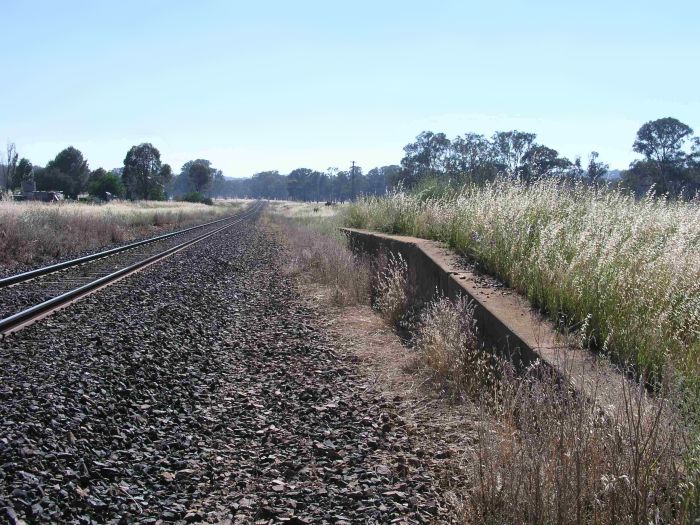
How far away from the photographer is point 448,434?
13.5ft

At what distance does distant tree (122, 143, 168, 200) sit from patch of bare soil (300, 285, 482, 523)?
85.2 m

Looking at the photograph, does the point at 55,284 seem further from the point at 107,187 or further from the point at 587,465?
the point at 107,187

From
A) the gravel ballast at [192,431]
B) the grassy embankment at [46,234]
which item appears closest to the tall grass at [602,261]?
the gravel ballast at [192,431]

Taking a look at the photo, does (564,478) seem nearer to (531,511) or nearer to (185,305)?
(531,511)

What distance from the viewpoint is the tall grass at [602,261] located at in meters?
3.71

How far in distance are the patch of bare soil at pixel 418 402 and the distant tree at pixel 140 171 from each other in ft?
280

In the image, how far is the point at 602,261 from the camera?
460 centimetres

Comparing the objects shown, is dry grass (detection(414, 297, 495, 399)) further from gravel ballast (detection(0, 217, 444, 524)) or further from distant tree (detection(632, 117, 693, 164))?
distant tree (detection(632, 117, 693, 164))

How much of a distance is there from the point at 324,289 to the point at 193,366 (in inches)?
211

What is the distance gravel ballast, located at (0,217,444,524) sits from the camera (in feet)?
10.3

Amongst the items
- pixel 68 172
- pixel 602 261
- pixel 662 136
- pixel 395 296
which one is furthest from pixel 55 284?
pixel 68 172

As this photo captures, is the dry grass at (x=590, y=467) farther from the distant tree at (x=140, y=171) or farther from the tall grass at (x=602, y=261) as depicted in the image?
the distant tree at (x=140, y=171)

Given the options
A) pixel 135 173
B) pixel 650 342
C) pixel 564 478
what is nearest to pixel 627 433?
pixel 564 478

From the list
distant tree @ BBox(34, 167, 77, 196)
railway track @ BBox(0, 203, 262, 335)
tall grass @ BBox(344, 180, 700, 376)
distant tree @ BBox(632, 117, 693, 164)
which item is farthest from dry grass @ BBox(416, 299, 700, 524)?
distant tree @ BBox(34, 167, 77, 196)
